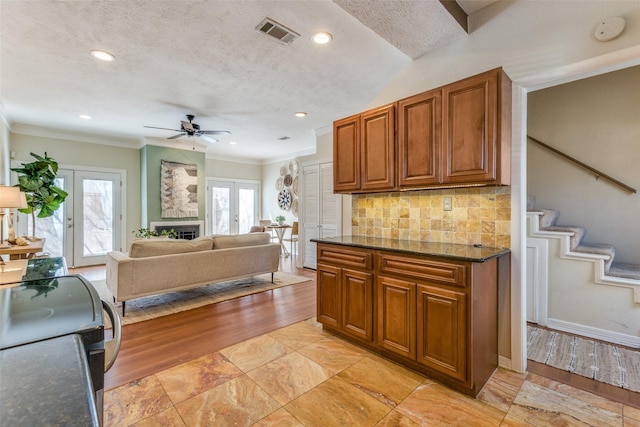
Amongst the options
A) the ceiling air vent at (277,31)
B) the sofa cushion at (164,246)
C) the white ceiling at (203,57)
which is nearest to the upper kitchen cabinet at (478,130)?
the white ceiling at (203,57)

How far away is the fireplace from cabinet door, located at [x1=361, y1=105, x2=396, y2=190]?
208 inches

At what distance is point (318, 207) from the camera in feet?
18.5

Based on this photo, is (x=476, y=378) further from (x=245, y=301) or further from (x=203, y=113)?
(x=203, y=113)

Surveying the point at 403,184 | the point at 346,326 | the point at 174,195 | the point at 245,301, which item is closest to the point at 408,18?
the point at 403,184

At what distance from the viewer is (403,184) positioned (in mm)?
2584

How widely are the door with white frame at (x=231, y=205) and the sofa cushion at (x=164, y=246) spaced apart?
14.4 ft

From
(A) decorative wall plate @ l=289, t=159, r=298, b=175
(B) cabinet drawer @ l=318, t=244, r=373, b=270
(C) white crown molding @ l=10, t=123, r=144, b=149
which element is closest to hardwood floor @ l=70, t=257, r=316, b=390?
(B) cabinet drawer @ l=318, t=244, r=373, b=270

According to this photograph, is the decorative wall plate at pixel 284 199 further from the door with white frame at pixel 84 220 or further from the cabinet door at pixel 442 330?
the cabinet door at pixel 442 330

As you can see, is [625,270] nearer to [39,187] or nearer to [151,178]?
[39,187]

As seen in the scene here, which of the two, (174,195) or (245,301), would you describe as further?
(174,195)

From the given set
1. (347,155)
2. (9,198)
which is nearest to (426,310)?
(347,155)

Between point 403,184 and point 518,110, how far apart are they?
0.99 meters

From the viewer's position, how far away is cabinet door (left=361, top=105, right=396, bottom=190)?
105 inches

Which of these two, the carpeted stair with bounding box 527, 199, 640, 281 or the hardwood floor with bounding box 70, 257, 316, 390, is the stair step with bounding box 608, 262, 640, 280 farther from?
the hardwood floor with bounding box 70, 257, 316, 390
